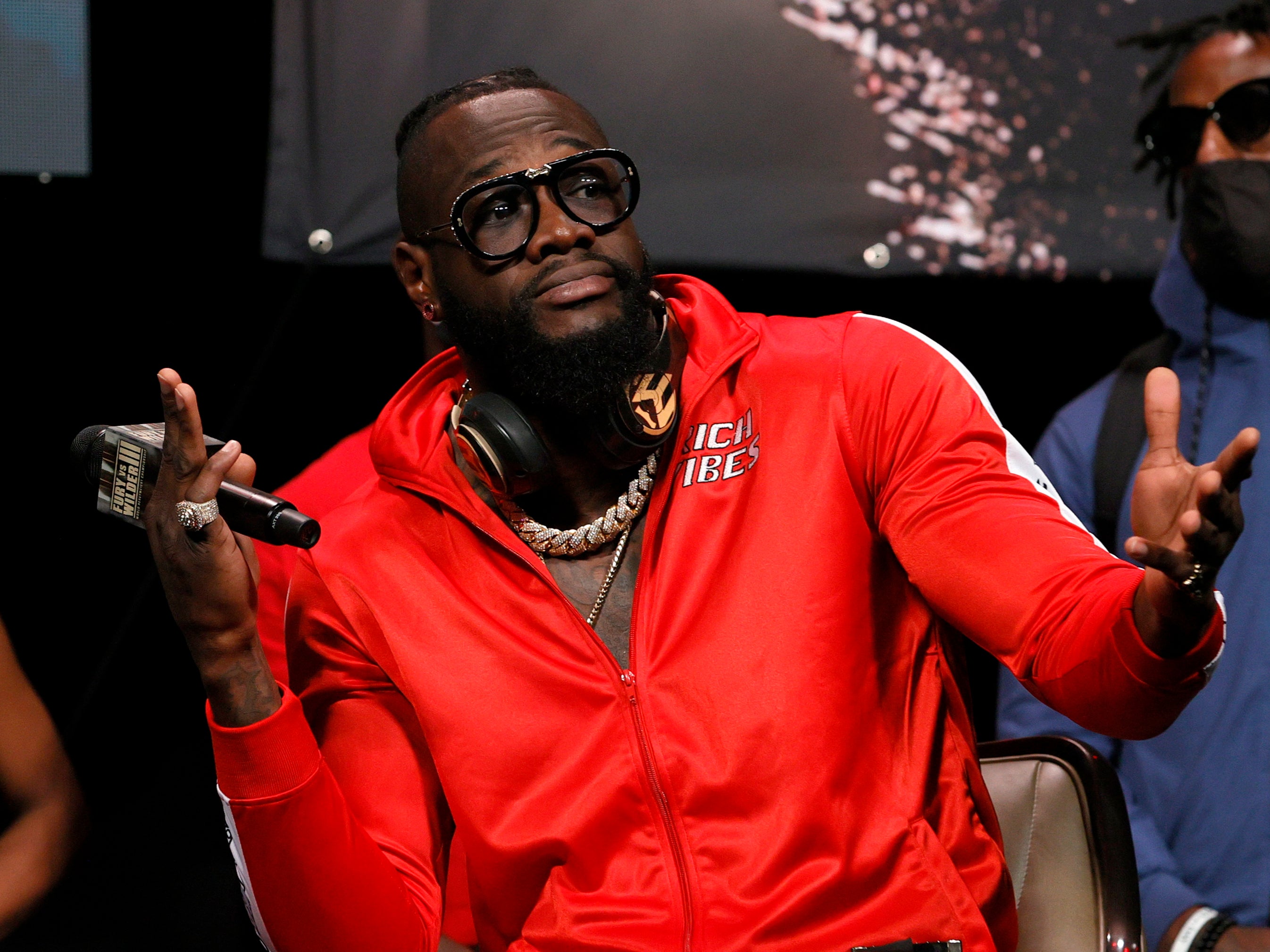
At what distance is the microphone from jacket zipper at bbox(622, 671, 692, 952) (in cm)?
48

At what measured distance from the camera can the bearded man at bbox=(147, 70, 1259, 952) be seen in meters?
1.49

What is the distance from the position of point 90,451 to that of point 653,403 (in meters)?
0.71

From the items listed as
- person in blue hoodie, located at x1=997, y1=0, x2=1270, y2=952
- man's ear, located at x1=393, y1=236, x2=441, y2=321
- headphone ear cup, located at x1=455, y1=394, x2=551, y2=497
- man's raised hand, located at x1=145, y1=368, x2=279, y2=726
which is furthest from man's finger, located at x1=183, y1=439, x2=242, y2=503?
person in blue hoodie, located at x1=997, y1=0, x2=1270, y2=952

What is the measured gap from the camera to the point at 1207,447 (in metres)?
2.42

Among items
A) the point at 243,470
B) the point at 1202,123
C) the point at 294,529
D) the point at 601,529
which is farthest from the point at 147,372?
the point at 1202,123

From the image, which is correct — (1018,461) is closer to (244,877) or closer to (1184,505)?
(1184,505)

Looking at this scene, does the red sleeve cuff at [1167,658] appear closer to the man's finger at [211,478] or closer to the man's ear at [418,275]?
the man's finger at [211,478]

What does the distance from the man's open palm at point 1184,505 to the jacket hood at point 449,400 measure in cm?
66

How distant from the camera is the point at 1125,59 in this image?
272cm

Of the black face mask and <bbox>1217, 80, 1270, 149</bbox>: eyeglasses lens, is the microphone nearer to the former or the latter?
the black face mask

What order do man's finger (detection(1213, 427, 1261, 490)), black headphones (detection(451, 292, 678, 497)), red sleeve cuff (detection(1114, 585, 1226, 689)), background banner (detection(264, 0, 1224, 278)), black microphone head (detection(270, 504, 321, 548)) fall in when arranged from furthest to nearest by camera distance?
1. background banner (detection(264, 0, 1224, 278))
2. black headphones (detection(451, 292, 678, 497))
3. black microphone head (detection(270, 504, 321, 548))
4. red sleeve cuff (detection(1114, 585, 1226, 689))
5. man's finger (detection(1213, 427, 1261, 490))

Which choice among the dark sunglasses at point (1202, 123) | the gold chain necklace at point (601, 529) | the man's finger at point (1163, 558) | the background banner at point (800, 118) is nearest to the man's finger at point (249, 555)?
the gold chain necklace at point (601, 529)

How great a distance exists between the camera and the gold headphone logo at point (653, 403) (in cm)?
170

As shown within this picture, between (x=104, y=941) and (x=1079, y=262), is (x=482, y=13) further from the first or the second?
(x=104, y=941)
